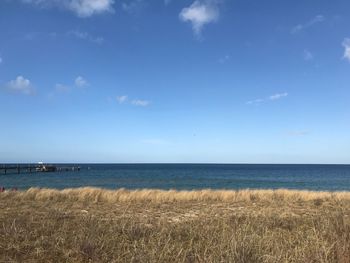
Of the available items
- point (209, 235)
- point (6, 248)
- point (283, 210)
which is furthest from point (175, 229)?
point (283, 210)

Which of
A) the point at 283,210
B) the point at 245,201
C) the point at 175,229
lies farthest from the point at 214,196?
the point at 175,229

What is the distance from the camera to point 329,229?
29.7ft

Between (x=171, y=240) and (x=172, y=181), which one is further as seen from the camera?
(x=172, y=181)

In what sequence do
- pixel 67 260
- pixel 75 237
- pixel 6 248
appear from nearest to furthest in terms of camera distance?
pixel 67 260, pixel 6 248, pixel 75 237

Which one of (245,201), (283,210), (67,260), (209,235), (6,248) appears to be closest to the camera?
(67,260)

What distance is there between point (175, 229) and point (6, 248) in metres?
3.82

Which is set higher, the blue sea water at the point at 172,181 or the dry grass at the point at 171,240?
the dry grass at the point at 171,240

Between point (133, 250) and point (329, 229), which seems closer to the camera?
point (133, 250)

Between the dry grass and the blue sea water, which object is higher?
the dry grass

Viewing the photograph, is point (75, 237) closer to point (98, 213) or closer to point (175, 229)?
point (175, 229)

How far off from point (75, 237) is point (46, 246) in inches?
21.6

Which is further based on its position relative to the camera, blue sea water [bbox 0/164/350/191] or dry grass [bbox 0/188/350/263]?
blue sea water [bbox 0/164/350/191]

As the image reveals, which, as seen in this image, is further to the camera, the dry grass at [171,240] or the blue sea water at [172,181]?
the blue sea water at [172,181]

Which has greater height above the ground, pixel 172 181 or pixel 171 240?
pixel 171 240
